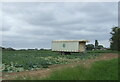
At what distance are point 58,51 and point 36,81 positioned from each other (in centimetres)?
4390

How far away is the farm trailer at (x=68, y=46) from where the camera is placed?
1881 inches

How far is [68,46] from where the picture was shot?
4934cm

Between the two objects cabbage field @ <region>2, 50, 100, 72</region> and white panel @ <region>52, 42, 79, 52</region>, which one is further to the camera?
white panel @ <region>52, 42, 79, 52</region>

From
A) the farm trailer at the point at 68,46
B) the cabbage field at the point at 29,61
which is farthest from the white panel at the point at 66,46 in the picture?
the cabbage field at the point at 29,61

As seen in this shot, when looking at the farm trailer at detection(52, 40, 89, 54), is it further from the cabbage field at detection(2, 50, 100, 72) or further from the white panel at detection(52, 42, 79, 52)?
the cabbage field at detection(2, 50, 100, 72)

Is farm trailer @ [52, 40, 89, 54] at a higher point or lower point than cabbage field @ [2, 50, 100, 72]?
higher

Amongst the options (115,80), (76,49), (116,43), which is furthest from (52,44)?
(115,80)

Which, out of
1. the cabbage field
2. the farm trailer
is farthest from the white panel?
the cabbage field

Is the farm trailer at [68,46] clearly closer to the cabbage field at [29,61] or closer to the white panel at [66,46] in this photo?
the white panel at [66,46]

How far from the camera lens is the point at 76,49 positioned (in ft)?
157

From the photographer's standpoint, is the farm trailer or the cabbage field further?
the farm trailer

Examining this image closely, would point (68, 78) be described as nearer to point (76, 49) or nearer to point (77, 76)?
point (77, 76)

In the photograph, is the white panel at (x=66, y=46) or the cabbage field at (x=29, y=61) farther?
the white panel at (x=66, y=46)

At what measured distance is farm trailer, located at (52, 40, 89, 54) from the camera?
47.8 m
